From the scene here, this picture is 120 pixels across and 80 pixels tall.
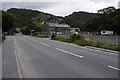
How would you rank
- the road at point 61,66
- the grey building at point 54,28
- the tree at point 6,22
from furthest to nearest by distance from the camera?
the grey building at point 54,28, the tree at point 6,22, the road at point 61,66

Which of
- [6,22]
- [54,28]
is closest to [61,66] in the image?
[6,22]

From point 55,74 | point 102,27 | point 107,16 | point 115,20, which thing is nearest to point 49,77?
point 55,74

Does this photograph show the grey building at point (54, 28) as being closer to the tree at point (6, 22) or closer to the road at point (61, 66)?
the tree at point (6, 22)

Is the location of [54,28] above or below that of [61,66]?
above

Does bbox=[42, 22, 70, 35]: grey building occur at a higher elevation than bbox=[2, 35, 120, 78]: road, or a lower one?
higher

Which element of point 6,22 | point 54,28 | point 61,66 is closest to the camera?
point 61,66

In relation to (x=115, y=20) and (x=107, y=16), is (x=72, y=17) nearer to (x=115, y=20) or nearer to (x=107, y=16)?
(x=107, y=16)

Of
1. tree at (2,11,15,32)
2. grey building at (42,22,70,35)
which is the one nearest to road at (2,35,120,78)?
tree at (2,11,15,32)

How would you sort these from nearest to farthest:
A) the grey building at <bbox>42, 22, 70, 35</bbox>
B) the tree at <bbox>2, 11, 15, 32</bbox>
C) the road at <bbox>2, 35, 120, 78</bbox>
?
the road at <bbox>2, 35, 120, 78</bbox>
the tree at <bbox>2, 11, 15, 32</bbox>
the grey building at <bbox>42, 22, 70, 35</bbox>

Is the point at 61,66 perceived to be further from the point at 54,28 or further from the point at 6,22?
the point at 54,28

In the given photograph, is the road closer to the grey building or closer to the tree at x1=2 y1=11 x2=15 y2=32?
the tree at x1=2 y1=11 x2=15 y2=32

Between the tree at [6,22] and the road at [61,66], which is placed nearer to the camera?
the road at [61,66]

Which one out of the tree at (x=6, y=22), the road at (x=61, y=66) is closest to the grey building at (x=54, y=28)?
the tree at (x=6, y=22)

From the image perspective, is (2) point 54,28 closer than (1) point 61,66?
No
